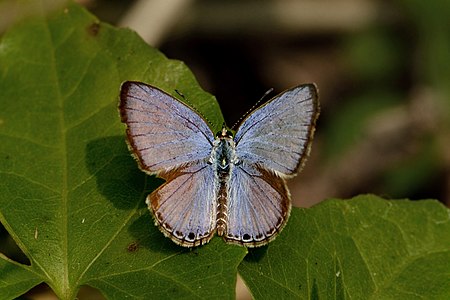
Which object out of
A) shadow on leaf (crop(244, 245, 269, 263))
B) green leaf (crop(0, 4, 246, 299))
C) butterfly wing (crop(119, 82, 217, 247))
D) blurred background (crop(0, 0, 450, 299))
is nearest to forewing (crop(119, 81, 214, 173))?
butterfly wing (crop(119, 82, 217, 247))

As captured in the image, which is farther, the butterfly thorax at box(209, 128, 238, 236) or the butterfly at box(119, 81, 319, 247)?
the butterfly thorax at box(209, 128, 238, 236)

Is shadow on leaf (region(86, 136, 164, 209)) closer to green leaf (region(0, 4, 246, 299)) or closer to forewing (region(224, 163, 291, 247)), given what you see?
green leaf (region(0, 4, 246, 299))

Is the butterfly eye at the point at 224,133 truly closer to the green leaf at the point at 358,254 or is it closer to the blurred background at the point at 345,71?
the green leaf at the point at 358,254

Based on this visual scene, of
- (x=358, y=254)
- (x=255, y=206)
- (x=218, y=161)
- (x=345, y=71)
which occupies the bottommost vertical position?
(x=345, y=71)

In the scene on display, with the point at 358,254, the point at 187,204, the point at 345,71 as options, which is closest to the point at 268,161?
the point at 187,204

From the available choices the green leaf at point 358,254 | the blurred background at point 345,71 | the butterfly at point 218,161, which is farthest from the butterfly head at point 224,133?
the blurred background at point 345,71

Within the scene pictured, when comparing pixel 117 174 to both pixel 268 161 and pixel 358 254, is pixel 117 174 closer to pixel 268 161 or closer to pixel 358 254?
pixel 268 161
